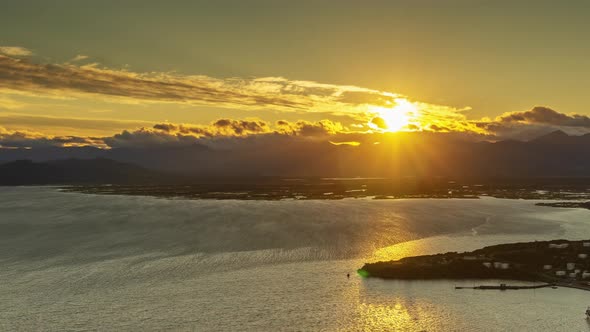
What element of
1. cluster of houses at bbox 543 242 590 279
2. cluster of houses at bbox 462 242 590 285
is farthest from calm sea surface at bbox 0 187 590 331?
cluster of houses at bbox 462 242 590 285

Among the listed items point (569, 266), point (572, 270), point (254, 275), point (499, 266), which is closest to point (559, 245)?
point (569, 266)

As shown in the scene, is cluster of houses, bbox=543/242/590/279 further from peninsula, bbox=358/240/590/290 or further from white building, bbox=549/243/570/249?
white building, bbox=549/243/570/249

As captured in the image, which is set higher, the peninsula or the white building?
the white building

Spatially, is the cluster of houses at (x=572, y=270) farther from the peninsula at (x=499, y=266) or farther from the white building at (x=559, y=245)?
the white building at (x=559, y=245)

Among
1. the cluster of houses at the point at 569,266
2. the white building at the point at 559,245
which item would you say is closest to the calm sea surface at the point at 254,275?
the cluster of houses at the point at 569,266

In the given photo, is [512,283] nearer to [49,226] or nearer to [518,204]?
[49,226]

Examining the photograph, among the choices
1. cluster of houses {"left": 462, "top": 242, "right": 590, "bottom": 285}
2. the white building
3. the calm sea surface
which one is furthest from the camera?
the white building

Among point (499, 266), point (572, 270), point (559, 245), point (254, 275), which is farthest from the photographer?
point (559, 245)

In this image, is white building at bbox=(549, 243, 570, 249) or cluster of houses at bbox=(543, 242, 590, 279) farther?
white building at bbox=(549, 243, 570, 249)

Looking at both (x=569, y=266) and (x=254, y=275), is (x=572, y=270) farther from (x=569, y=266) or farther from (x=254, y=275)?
(x=254, y=275)
